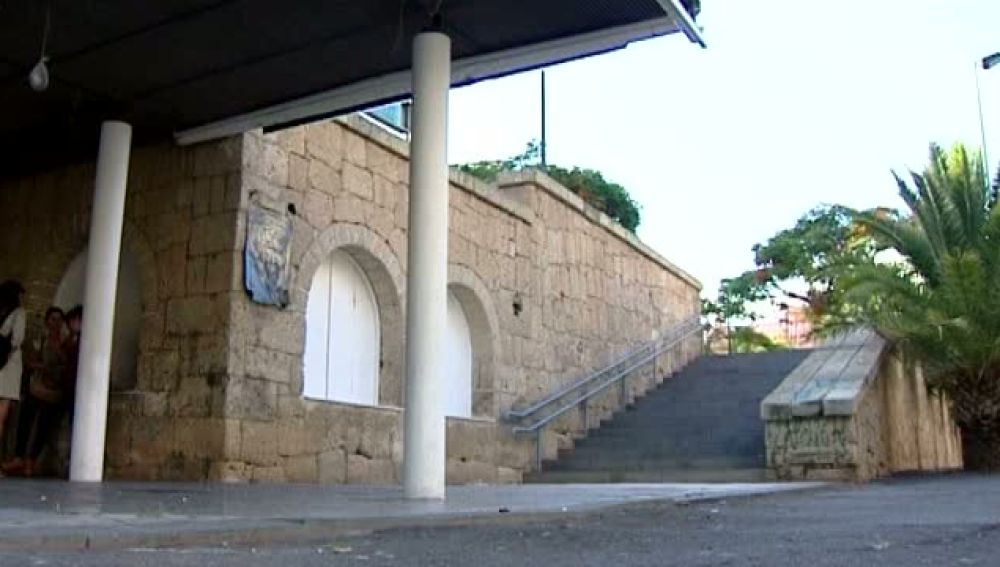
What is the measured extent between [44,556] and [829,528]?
11.7ft

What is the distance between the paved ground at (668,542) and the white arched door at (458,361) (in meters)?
5.97

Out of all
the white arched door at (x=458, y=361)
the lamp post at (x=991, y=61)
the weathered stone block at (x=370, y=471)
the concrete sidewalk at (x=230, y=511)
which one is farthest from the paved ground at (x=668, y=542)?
the lamp post at (x=991, y=61)

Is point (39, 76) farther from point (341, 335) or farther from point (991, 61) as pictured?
point (991, 61)

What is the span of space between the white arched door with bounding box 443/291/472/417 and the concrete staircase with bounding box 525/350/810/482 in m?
1.22

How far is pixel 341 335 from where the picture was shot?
1108 cm

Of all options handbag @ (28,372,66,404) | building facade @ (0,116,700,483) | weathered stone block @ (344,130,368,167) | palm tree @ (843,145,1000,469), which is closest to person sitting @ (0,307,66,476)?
handbag @ (28,372,66,404)

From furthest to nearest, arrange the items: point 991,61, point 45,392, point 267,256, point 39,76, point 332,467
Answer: point 991,61
point 332,467
point 45,392
point 267,256
point 39,76

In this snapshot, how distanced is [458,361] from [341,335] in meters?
2.14

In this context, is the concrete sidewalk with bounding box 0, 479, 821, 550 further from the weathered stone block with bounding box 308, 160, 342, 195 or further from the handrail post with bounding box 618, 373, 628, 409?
the handrail post with bounding box 618, 373, 628, 409

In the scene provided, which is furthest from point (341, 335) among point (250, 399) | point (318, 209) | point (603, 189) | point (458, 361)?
point (603, 189)

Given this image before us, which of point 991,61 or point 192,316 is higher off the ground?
point 991,61

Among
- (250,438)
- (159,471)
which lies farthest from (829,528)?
(159,471)

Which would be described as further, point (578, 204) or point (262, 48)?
point (578, 204)

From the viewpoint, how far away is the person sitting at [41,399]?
32.6 ft
